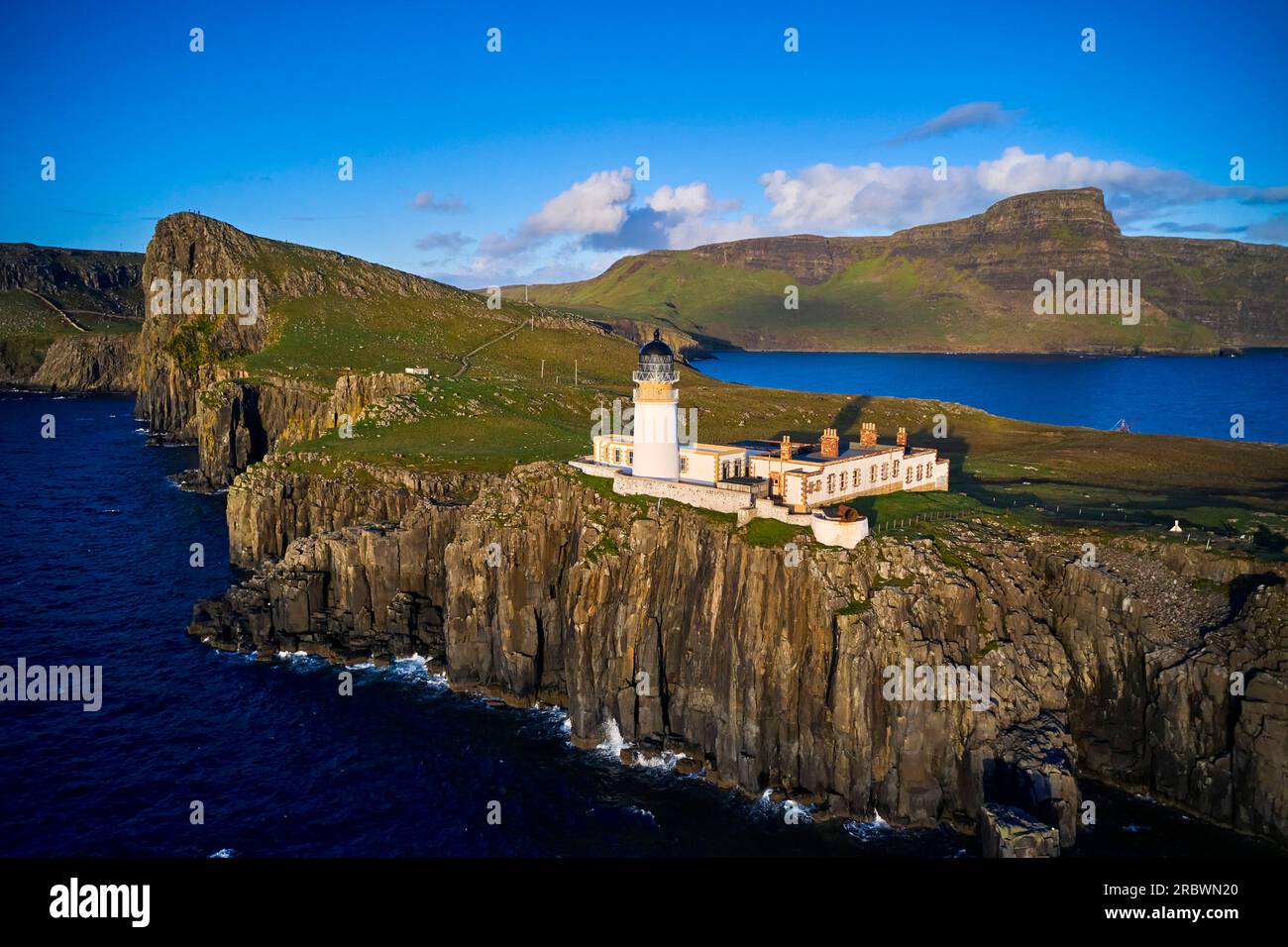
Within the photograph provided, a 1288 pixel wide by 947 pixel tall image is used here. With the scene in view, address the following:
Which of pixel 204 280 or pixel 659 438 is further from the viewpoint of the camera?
pixel 204 280

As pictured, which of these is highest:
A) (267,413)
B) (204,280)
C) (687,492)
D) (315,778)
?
(204,280)

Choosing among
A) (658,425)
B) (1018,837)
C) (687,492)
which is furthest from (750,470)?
(1018,837)

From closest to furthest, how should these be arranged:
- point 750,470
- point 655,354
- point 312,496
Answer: point 655,354 → point 750,470 → point 312,496

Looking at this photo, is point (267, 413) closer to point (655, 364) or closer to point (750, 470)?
point (655, 364)

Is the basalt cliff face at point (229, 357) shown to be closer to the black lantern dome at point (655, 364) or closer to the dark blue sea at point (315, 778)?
the dark blue sea at point (315, 778)

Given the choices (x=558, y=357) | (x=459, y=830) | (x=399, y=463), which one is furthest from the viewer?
(x=558, y=357)
